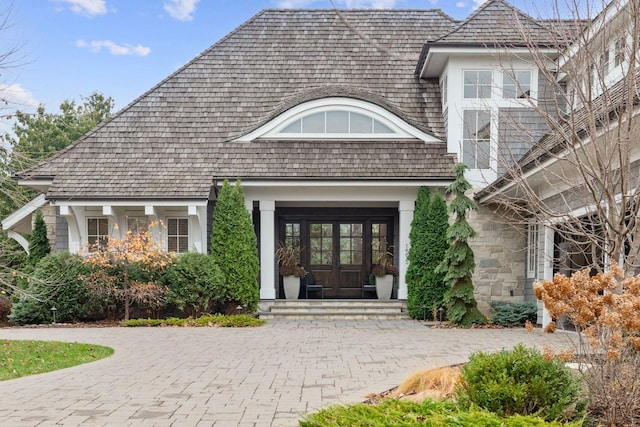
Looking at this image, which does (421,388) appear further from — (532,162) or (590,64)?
(532,162)

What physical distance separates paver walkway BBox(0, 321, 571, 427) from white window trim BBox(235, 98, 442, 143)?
528 cm

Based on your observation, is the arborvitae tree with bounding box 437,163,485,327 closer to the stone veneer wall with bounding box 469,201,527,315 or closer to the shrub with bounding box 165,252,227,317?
the stone veneer wall with bounding box 469,201,527,315

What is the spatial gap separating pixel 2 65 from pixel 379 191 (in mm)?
8994

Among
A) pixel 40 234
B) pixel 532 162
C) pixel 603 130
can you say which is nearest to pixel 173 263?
pixel 40 234

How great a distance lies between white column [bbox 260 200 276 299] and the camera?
49.0ft

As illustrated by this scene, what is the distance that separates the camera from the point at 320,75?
644 inches

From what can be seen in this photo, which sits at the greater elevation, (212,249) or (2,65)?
(2,65)

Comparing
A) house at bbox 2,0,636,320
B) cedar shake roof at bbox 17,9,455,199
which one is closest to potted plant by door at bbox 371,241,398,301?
house at bbox 2,0,636,320

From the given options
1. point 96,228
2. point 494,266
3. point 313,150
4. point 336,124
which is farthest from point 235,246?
point 494,266

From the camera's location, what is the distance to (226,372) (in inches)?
283

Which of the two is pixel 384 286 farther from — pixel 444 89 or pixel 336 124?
pixel 444 89

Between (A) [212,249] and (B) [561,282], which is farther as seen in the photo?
(A) [212,249]

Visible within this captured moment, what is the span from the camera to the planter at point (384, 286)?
15.5 meters

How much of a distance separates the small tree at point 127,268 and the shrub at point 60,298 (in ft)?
0.94
